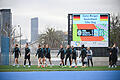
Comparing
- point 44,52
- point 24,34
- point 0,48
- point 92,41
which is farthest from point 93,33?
point 24,34

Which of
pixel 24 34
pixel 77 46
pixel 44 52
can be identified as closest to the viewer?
pixel 44 52

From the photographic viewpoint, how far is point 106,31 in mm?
26516

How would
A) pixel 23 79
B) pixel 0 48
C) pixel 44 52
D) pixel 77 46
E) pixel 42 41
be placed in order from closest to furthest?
pixel 23 79 → pixel 44 52 → pixel 0 48 → pixel 77 46 → pixel 42 41

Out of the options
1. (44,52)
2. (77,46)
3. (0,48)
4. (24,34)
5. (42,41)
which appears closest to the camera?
→ (44,52)

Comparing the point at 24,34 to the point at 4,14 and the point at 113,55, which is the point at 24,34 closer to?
the point at 4,14

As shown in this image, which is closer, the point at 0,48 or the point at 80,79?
the point at 80,79

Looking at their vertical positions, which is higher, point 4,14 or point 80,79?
point 4,14

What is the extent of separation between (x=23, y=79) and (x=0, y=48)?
446 inches

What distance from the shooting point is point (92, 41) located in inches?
1047

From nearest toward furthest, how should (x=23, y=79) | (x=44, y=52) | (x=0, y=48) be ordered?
(x=23, y=79) → (x=44, y=52) → (x=0, y=48)

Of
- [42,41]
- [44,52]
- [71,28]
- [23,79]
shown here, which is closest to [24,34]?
[42,41]

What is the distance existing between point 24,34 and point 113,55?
30.1 metres

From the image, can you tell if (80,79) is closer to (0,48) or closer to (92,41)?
(0,48)

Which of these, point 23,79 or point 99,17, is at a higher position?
point 99,17
